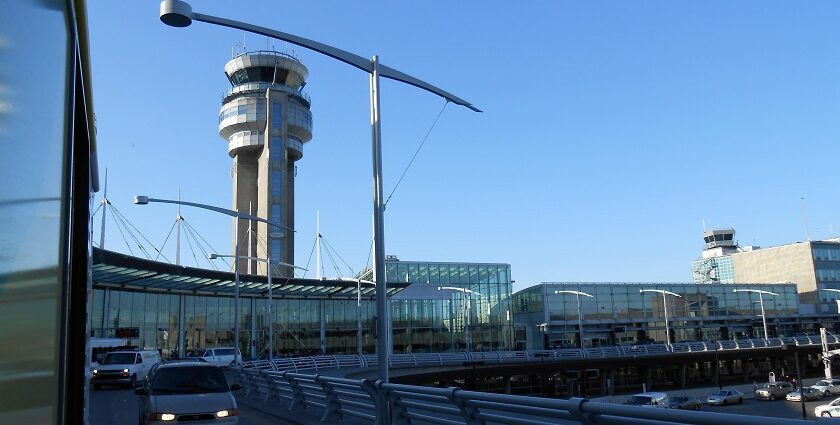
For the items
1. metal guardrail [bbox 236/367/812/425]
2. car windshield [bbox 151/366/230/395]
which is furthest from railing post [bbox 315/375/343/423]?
car windshield [bbox 151/366/230/395]

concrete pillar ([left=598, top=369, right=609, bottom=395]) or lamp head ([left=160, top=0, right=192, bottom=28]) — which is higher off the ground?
lamp head ([left=160, top=0, right=192, bottom=28])

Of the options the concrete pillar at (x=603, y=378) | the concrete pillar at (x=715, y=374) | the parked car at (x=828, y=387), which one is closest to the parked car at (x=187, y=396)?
the parked car at (x=828, y=387)

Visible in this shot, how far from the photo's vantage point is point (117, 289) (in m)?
57.8

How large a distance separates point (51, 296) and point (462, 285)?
86.3 metres

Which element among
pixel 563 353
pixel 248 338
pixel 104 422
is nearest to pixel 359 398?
pixel 104 422

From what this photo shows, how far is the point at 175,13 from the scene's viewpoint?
40.1ft

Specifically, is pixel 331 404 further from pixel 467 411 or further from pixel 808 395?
pixel 808 395

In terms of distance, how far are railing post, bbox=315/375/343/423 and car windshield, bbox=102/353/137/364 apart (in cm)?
1804

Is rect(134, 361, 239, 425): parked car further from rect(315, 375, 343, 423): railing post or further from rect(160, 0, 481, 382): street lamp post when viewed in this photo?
rect(160, 0, 481, 382): street lamp post

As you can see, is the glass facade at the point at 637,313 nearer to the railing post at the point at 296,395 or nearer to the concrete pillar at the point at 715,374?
the concrete pillar at the point at 715,374

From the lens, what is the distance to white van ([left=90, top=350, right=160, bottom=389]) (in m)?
30.5

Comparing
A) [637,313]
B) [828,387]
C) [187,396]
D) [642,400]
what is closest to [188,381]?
[187,396]

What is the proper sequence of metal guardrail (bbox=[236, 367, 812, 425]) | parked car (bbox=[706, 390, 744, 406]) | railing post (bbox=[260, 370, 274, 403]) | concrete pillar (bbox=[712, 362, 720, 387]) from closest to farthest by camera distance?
1. metal guardrail (bbox=[236, 367, 812, 425])
2. railing post (bbox=[260, 370, 274, 403])
3. parked car (bbox=[706, 390, 744, 406])
4. concrete pillar (bbox=[712, 362, 720, 387])

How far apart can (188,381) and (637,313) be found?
8662cm
